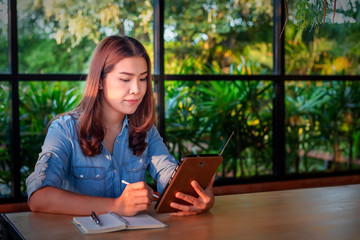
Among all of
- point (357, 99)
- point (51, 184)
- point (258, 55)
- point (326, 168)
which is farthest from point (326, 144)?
point (51, 184)

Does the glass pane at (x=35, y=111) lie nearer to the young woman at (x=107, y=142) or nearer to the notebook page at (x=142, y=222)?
the young woman at (x=107, y=142)

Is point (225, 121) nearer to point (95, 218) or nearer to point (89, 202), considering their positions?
point (89, 202)

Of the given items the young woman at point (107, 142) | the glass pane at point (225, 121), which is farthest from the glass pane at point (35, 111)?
the young woman at point (107, 142)

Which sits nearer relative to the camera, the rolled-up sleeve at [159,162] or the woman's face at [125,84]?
the woman's face at [125,84]

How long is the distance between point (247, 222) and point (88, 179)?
777mm

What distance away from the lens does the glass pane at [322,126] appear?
163 inches

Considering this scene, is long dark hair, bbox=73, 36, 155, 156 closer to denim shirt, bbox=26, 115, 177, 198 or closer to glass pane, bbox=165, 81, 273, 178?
denim shirt, bbox=26, 115, 177, 198

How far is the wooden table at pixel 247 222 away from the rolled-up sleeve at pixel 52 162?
13 cm

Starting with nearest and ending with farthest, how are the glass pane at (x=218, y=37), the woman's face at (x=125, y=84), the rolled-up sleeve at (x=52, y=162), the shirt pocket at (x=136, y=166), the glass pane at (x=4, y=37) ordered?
1. the rolled-up sleeve at (x=52, y=162)
2. the woman's face at (x=125, y=84)
3. the shirt pocket at (x=136, y=166)
4. the glass pane at (x=4, y=37)
5. the glass pane at (x=218, y=37)

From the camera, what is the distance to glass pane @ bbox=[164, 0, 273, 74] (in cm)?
363

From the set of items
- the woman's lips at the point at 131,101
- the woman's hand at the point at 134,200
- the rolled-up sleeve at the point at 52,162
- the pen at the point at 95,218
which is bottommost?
the pen at the point at 95,218

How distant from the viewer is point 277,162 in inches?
159

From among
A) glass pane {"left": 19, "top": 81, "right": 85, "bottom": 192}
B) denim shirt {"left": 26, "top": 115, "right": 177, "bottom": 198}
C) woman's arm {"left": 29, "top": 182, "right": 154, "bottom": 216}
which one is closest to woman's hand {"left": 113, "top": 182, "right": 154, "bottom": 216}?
A: woman's arm {"left": 29, "top": 182, "right": 154, "bottom": 216}

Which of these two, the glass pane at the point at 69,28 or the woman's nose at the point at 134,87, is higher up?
the glass pane at the point at 69,28
